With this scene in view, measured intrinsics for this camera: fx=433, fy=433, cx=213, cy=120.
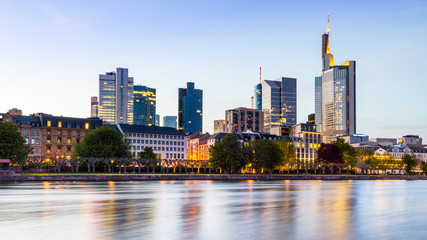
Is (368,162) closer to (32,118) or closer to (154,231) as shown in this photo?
(32,118)

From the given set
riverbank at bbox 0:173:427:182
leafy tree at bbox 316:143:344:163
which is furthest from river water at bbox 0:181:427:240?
leafy tree at bbox 316:143:344:163

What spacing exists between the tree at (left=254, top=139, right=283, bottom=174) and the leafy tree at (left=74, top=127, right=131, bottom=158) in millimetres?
39932

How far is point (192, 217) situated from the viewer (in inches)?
1272

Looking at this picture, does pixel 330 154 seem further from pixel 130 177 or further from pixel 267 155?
pixel 130 177

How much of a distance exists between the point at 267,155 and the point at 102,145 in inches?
1898

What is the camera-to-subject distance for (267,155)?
130 metres

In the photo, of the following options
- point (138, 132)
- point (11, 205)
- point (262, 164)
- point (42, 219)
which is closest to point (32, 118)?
point (138, 132)

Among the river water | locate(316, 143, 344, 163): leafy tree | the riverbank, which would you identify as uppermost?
locate(316, 143, 344, 163): leafy tree

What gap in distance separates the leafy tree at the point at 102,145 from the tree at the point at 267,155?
131ft

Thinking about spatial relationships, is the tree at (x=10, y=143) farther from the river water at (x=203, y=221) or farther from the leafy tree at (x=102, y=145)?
the river water at (x=203, y=221)

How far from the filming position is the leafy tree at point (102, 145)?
12106cm

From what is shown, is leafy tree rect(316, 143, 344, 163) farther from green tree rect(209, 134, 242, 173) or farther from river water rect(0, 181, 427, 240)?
river water rect(0, 181, 427, 240)

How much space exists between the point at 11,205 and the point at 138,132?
Result: 159 m

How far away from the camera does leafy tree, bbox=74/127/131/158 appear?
12106 centimetres
